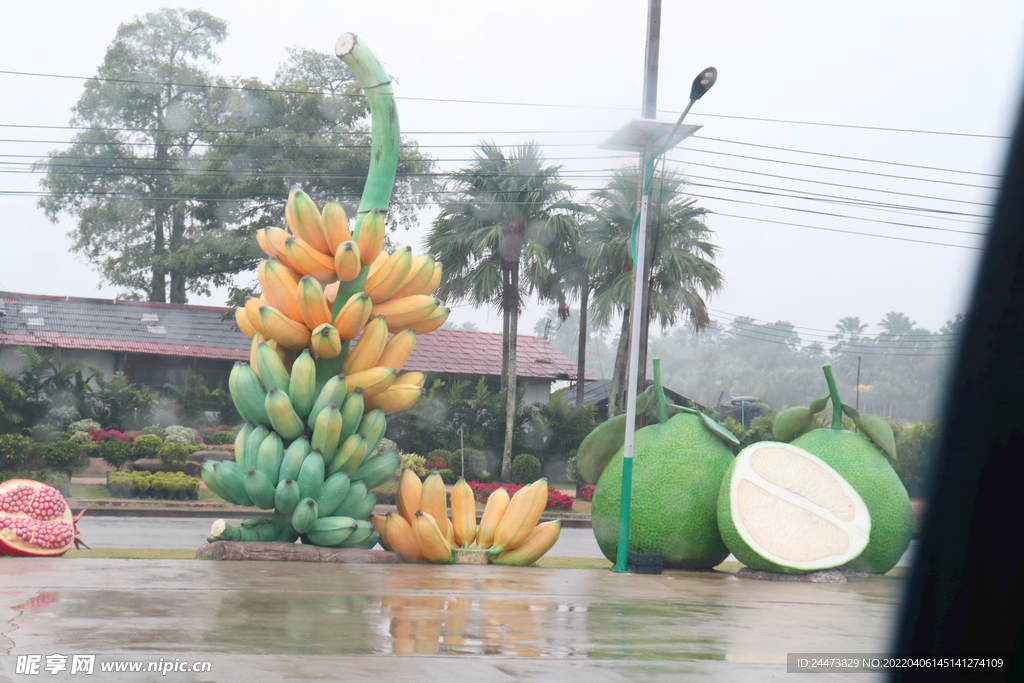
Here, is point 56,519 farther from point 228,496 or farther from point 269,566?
point 269,566

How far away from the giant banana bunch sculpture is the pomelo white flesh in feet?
11.4

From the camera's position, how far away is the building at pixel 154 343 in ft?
82.4

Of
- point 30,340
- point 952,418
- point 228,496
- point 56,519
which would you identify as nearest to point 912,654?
point 952,418

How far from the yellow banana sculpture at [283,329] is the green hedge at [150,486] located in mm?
10484

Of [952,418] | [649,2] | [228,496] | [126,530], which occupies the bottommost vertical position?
[126,530]

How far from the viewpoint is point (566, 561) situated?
34.6ft

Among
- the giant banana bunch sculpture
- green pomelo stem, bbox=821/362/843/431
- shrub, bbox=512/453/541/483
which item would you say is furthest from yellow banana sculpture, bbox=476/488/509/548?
shrub, bbox=512/453/541/483

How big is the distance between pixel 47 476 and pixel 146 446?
2.61 metres

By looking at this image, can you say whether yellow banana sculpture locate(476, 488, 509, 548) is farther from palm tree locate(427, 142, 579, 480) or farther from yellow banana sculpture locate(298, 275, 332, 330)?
palm tree locate(427, 142, 579, 480)

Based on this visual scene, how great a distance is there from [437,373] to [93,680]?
23.9m

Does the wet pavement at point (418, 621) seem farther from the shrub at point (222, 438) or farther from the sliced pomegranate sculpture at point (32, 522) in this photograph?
the shrub at point (222, 438)

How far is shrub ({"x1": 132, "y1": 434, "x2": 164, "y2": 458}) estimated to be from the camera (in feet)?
64.4

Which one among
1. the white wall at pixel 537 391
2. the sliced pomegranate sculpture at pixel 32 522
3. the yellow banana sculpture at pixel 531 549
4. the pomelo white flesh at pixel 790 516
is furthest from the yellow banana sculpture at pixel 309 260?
the white wall at pixel 537 391

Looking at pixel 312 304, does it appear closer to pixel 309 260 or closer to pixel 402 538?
pixel 309 260
